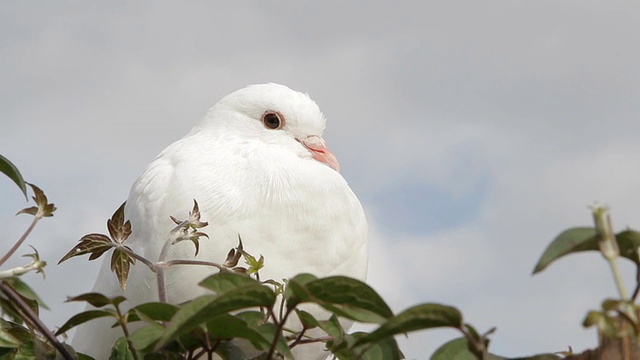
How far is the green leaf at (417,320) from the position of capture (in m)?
1.39

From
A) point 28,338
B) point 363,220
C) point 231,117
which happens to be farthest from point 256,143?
point 28,338

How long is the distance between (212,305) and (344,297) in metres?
0.25

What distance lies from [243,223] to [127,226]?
1664 millimetres

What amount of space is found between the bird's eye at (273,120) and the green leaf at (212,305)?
3875 mm

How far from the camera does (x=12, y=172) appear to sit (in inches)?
80.9

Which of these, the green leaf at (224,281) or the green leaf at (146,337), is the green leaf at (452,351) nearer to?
the green leaf at (224,281)

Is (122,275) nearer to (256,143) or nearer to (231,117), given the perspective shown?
(256,143)

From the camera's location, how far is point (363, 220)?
4867 millimetres

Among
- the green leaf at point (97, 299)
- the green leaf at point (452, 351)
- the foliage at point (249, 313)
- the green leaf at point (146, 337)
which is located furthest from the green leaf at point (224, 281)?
the green leaf at point (452, 351)

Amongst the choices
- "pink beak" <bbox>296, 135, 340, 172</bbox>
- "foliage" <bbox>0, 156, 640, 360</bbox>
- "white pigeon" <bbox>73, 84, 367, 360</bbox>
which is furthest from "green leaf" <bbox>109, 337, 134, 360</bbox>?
"pink beak" <bbox>296, 135, 340, 172</bbox>

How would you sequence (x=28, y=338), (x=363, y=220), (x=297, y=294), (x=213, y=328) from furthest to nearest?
(x=363, y=220)
(x=28, y=338)
(x=213, y=328)
(x=297, y=294)

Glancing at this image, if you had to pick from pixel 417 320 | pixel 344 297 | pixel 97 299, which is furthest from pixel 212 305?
pixel 97 299

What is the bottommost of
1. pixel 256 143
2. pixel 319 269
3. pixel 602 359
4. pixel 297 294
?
pixel 602 359

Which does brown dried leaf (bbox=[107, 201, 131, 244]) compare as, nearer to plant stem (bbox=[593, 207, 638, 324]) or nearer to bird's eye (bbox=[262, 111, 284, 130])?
plant stem (bbox=[593, 207, 638, 324])
